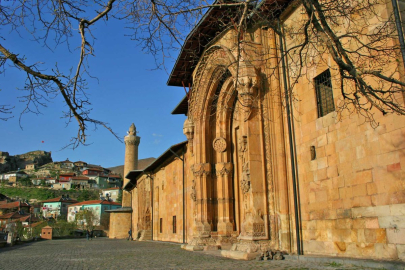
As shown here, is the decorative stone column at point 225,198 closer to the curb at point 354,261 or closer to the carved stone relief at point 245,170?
the carved stone relief at point 245,170

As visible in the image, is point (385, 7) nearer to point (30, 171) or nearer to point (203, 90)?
point (203, 90)

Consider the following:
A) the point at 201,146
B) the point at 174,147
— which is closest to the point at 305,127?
the point at 201,146

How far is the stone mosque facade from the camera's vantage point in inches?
295

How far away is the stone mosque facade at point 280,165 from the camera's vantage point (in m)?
7.49

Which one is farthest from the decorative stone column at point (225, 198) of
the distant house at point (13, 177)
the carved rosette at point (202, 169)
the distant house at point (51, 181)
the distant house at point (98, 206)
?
the distant house at point (13, 177)

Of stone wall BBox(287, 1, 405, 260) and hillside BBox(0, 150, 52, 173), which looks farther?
hillside BBox(0, 150, 52, 173)

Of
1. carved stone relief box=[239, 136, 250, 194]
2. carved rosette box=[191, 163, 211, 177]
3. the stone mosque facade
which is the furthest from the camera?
carved rosette box=[191, 163, 211, 177]

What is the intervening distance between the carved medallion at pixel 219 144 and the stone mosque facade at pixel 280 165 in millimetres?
47

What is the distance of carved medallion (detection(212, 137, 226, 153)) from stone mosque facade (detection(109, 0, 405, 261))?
0.15 feet

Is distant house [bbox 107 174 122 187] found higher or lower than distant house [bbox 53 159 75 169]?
lower

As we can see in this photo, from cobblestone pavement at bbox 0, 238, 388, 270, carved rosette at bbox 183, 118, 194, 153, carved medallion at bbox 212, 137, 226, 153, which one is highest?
carved rosette at bbox 183, 118, 194, 153

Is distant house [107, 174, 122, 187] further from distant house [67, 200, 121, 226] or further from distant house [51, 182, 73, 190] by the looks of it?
distant house [67, 200, 121, 226]

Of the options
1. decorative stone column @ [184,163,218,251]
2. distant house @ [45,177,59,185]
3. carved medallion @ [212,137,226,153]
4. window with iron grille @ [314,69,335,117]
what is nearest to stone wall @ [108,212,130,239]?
decorative stone column @ [184,163,218,251]

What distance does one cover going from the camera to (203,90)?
651 inches
